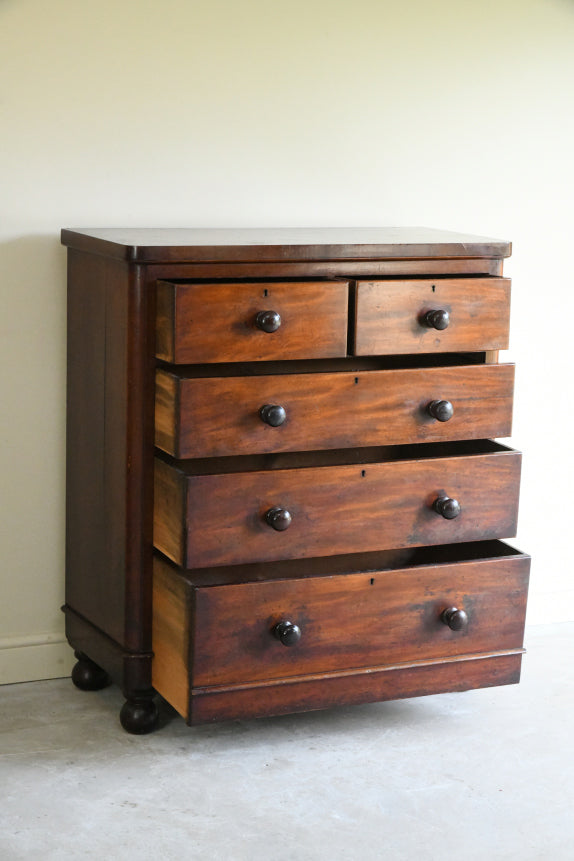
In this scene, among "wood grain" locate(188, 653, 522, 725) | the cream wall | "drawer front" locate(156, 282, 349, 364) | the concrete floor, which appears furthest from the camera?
the cream wall

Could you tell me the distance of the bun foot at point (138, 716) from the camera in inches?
93.7

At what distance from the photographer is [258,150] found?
2.70 metres

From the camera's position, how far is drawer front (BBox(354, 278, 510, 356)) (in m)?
2.31

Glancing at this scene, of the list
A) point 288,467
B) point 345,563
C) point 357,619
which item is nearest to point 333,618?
point 357,619

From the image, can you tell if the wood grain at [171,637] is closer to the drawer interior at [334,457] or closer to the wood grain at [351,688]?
the wood grain at [351,688]

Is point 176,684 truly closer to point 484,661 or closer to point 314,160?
point 484,661

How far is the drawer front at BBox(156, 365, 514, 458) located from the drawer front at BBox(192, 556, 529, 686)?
0.85ft

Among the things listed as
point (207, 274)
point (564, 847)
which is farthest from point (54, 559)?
point (564, 847)

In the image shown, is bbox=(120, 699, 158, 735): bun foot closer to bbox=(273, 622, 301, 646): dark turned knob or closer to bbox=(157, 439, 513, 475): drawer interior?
bbox=(273, 622, 301, 646): dark turned knob

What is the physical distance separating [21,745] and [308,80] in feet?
4.99

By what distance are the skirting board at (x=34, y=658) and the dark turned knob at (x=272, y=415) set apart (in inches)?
31.5

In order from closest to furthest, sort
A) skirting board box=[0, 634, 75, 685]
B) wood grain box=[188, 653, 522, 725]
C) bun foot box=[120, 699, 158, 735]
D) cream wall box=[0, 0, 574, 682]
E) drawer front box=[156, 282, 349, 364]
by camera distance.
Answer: drawer front box=[156, 282, 349, 364]
wood grain box=[188, 653, 522, 725]
bun foot box=[120, 699, 158, 735]
cream wall box=[0, 0, 574, 682]
skirting board box=[0, 634, 75, 685]

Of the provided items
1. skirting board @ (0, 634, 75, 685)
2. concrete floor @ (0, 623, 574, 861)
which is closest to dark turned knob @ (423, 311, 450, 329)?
concrete floor @ (0, 623, 574, 861)

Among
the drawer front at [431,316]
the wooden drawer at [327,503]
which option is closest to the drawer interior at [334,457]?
the wooden drawer at [327,503]
